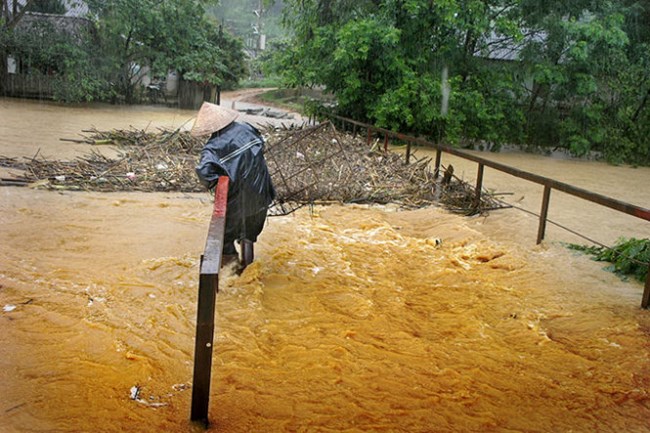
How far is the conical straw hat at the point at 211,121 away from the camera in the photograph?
4.95 metres

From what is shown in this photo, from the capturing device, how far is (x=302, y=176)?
8891 mm

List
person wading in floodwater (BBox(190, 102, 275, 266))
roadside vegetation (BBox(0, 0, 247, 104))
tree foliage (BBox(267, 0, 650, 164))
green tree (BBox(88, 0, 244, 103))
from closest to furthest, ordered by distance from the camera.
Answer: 1. person wading in floodwater (BBox(190, 102, 275, 266))
2. tree foliage (BBox(267, 0, 650, 164))
3. roadside vegetation (BBox(0, 0, 247, 104))
4. green tree (BBox(88, 0, 244, 103))

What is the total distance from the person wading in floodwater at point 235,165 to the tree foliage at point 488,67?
12055 millimetres

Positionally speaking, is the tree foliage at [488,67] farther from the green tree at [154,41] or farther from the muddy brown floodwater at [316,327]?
the muddy brown floodwater at [316,327]

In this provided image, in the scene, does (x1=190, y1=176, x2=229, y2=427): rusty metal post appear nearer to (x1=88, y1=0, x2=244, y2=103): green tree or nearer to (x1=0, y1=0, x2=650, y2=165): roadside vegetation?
(x1=0, y1=0, x2=650, y2=165): roadside vegetation

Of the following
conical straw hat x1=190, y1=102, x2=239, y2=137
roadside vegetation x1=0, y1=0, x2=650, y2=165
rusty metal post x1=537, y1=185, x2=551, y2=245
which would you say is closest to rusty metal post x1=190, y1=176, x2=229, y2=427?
conical straw hat x1=190, y1=102, x2=239, y2=137

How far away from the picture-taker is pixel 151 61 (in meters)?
23.4

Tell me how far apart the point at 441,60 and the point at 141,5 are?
443 inches

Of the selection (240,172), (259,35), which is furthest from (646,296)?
(259,35)

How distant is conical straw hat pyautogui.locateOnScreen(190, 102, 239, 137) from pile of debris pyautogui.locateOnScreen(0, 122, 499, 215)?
9.99ft

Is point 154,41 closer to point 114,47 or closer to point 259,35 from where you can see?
point 114,47

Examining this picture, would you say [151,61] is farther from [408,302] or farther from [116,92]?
[408,302]

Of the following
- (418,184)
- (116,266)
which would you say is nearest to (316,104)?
(418,184)

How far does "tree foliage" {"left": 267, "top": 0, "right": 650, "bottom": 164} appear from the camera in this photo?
1727 centimetres
